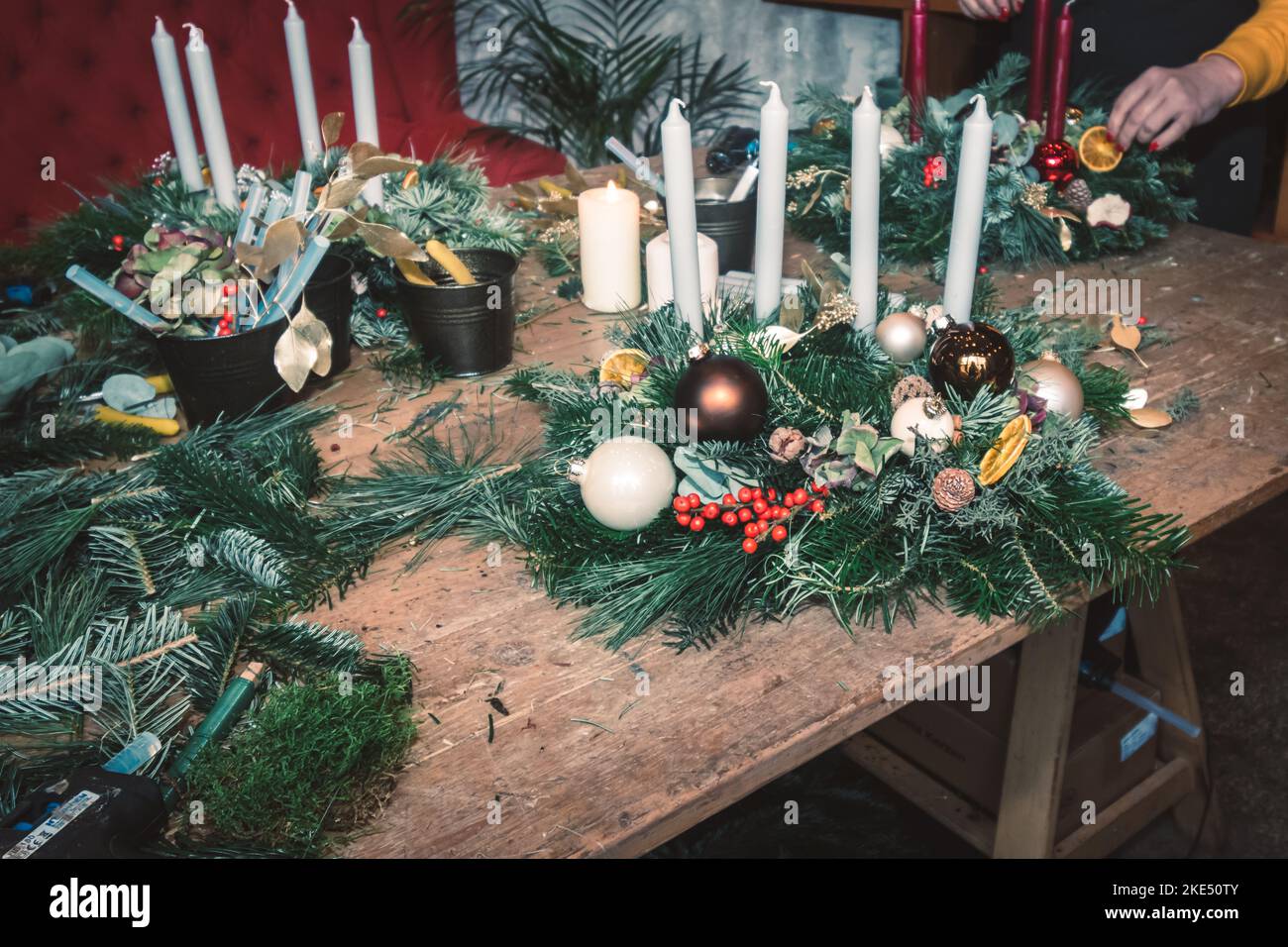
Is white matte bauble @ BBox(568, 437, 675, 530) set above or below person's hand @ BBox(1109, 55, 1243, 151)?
below

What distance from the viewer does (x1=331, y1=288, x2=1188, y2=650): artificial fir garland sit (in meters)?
0.65

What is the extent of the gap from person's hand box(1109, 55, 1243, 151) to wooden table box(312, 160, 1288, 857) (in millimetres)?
438

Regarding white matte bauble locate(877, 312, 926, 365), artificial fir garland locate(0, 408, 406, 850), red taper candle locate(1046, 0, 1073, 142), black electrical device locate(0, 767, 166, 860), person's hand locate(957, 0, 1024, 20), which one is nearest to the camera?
black electrical device locate(0, 767, 166, 860)

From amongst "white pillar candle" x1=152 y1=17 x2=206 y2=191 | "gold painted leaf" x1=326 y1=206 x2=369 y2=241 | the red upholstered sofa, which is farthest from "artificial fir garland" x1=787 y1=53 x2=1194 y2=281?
the red upholstered sofa

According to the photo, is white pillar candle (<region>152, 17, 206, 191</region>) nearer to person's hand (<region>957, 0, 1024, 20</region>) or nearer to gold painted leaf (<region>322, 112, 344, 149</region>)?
gold painted leaf (<region>322, 112, 344, 149</region>)

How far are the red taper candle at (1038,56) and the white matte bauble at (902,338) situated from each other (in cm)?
61

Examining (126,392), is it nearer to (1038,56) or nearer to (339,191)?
(339,191)

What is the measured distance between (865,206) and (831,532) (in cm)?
25

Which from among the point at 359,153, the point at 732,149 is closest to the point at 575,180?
the point at 732,149

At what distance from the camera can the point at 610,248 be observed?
1078 mm

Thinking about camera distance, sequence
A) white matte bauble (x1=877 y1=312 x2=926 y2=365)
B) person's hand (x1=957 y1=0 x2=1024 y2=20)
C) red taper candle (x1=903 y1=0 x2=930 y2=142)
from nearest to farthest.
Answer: white matte bauble (x1=877 y1=312 x2=926 y2=365) < red taper candle (x1=903 y1=0 x2=930 y2=142) < person's hand (x1=957 y1=0 x2=1024 y2=20)

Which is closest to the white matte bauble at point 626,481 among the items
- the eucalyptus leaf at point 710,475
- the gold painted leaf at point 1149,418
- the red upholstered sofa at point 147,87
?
the eucalyptus leaf at point 710,475

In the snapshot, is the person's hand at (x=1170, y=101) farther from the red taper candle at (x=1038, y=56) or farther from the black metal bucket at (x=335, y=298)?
the black metal bucket at (x=335, y=298)

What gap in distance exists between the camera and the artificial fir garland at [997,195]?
118cm
